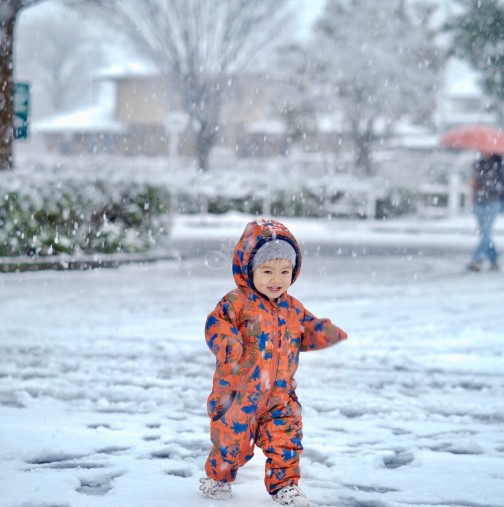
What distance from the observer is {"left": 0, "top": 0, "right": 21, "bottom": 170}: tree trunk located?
615 inches

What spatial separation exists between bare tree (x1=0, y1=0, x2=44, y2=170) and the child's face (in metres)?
12.1

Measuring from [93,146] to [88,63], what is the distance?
29105 millimetres

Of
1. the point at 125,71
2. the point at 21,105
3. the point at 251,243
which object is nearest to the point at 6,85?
the point at 21,105

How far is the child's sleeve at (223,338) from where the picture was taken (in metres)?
3.83

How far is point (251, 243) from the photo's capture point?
4.00 meters

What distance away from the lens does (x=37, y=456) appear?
4.75 meters

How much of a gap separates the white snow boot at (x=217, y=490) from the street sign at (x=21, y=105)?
9.69m

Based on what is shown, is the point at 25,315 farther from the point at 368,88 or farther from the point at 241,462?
the point at 368,88

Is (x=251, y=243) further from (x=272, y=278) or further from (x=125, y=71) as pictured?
(x=125, y=71)

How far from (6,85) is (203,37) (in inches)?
851

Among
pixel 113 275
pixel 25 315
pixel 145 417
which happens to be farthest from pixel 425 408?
pixel 113 275

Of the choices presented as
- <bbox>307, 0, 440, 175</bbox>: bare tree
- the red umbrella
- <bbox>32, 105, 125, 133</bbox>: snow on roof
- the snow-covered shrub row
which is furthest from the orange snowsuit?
<bbox>32, 105, 125, 133</bbox>: snow on roof

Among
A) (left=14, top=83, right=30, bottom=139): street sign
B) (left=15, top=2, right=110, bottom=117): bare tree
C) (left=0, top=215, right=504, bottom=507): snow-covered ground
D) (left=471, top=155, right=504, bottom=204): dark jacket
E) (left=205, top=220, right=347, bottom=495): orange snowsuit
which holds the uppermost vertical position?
(left=15, top=2, right=110, bottom=117): bare tree

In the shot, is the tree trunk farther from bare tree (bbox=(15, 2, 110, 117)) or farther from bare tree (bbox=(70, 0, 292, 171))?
bare tree (bbox=(15, 2, 110, 117))
